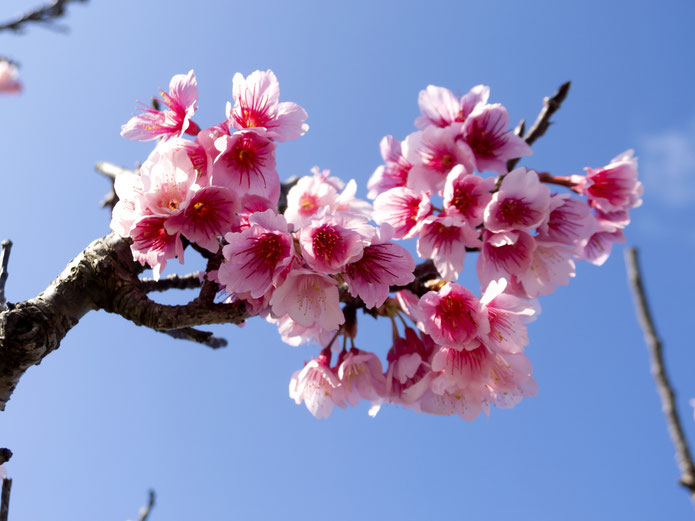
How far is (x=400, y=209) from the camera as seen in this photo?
6.70ft

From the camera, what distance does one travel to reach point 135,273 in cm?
177

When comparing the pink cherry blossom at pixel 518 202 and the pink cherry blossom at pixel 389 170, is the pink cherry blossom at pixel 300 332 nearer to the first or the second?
the pink cherry blossom at pixel 389 170

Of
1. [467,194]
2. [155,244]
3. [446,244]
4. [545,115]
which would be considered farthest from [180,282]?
[545,115]

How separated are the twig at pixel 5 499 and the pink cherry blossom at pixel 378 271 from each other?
1096mm

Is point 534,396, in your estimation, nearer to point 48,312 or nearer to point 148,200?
point 148,200

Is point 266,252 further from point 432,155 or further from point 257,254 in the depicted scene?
point 432,155

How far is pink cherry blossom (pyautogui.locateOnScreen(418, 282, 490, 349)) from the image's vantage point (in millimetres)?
1686

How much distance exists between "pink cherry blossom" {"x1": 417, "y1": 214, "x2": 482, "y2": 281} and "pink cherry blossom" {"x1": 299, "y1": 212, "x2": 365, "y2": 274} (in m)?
0.47

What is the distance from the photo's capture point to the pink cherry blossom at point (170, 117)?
1.69 meters

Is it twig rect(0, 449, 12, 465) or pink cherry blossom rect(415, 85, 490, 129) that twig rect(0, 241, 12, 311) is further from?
pink cherry blossom rect(415, 85, 490, 129)

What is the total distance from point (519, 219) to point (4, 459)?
1.76 m

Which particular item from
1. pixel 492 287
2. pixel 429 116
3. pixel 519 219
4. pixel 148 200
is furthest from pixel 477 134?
pixel 148 200

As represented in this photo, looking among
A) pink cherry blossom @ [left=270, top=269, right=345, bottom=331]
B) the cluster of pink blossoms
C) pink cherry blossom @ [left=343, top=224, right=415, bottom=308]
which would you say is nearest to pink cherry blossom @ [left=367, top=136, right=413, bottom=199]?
the cluster of pink blossoms

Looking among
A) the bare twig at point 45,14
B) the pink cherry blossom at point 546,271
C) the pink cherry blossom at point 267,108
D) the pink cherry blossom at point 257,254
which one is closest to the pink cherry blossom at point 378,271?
the pink cherry blossom at point 257,254
